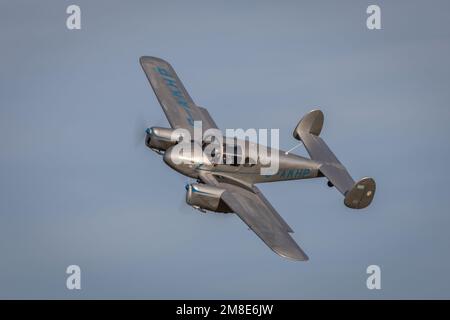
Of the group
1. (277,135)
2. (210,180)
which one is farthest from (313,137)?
(210,180)

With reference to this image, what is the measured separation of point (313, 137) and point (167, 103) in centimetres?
627

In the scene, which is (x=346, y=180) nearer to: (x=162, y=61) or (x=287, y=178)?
(x=287, y=178)

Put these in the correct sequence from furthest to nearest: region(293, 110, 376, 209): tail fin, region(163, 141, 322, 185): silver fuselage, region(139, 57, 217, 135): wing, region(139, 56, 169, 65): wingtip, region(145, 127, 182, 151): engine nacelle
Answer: region(139, 56, 169, 65): wingtip, region(139, 57, 217, 135): wing, region(145, 127, 182, 151): engine nacelle, region(163, 141, 322, 185): silver fuselage, region(293, 110, 376, 209): tail fin

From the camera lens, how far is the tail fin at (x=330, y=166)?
48562 millimetres

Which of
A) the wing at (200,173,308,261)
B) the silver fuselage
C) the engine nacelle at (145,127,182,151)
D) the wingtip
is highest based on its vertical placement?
the wingtip

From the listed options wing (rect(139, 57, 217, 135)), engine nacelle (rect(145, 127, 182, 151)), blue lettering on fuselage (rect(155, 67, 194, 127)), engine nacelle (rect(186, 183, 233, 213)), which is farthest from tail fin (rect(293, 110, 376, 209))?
engine nacelle (rect(145, 127, 182, 151))

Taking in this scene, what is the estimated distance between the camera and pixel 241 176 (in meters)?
50.5

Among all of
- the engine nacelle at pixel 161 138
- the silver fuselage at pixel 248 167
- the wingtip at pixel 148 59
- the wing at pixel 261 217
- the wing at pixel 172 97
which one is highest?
the wingtip at pixel 148 59

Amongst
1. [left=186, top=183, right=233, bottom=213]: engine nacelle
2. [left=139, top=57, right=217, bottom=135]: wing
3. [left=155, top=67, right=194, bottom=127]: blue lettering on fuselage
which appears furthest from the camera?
[left=155, top=67, right=194, bottom=127]: blue lettering on fuselage

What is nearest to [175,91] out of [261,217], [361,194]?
[261,217]

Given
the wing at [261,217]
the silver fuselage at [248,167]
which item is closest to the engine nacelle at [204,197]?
the wing at [261,217]

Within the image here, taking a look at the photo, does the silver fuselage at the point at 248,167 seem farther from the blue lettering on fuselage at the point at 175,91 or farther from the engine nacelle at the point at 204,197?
the blue lettering on fuselage at the point at 175,91

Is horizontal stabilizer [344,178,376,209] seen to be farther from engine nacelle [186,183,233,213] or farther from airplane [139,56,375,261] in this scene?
engine nacelle [186,183,233,213]

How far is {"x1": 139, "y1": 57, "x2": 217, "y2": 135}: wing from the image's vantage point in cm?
5222
